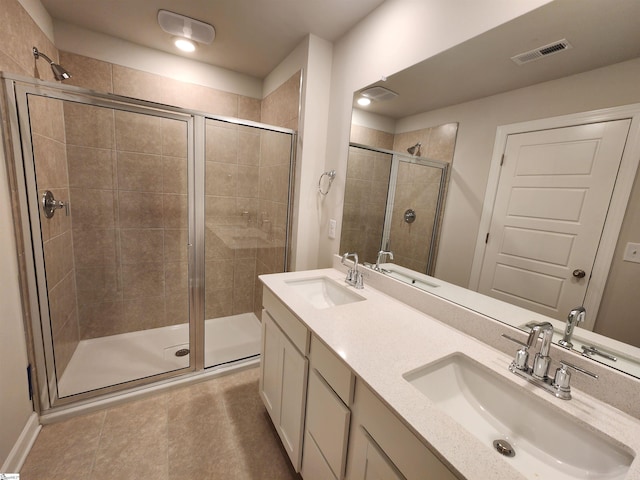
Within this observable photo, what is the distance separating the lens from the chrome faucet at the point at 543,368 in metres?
0.76

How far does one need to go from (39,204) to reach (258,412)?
1.77m

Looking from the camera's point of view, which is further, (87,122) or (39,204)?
(87,122)

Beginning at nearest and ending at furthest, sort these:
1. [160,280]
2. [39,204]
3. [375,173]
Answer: [39,204] < [375,173] < [160,280]

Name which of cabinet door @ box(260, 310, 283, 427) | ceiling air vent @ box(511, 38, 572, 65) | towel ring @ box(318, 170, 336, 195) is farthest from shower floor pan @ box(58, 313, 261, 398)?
ceiling air vent @ box(511, 38, 572, 65)

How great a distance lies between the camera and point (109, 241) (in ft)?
7.29

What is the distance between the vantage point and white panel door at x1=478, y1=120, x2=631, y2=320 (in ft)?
2.65

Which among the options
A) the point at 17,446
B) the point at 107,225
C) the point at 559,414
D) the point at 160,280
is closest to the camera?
the point at 559,414

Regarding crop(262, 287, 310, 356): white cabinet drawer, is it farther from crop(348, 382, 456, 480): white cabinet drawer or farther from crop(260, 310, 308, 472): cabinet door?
crop(348, 382, 456, 480): white cabinet drawer

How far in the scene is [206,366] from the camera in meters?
2.06

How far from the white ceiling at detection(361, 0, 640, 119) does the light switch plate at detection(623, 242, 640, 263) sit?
0.51 meters

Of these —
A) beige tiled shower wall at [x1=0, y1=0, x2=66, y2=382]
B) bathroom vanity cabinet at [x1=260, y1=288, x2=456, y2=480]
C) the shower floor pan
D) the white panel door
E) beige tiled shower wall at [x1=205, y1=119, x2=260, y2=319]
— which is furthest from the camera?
beige tiled shower wall at [x1=205, y1=119, x2=260, y2=319]

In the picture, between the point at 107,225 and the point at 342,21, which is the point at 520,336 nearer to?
the point at 342,21

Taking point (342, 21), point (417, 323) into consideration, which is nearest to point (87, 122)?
point (342, 21)

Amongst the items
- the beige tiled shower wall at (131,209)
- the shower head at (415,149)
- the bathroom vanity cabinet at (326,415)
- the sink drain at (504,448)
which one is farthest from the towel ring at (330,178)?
the sink drain at (504,448)
